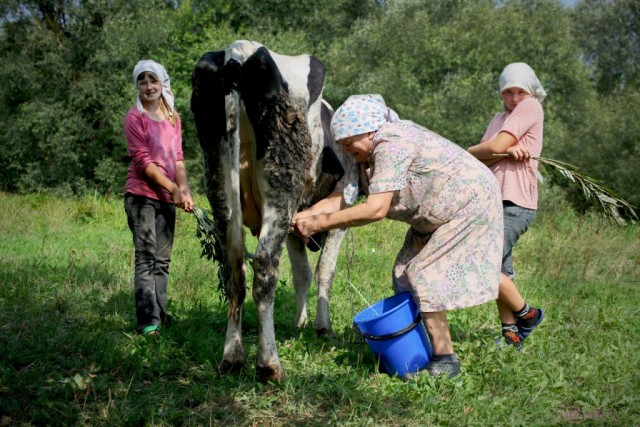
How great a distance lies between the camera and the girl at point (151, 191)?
16.0 feet

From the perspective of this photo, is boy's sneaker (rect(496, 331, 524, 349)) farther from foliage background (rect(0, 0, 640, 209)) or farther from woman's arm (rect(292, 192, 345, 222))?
foliage background (rect(0, 0, 640, 209))

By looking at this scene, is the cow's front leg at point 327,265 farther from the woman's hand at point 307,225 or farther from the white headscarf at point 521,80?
the white headscarf at point 521,80

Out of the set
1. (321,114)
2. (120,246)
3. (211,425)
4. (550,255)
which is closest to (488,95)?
(550,255)

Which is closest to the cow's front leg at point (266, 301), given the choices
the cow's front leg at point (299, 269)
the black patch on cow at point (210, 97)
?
the black patch on cow at point (210, 97)

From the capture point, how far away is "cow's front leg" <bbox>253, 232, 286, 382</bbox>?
3.96 meters

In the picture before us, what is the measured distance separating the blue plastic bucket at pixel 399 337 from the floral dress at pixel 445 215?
16cm

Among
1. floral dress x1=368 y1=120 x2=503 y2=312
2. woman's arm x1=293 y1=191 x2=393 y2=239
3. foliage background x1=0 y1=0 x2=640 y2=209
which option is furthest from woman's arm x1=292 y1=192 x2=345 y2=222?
foliage background x1=0 y1=0 x2=640 y2=209

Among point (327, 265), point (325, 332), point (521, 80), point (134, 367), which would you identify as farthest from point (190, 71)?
point (134, 367)

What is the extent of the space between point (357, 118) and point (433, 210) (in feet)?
2.55

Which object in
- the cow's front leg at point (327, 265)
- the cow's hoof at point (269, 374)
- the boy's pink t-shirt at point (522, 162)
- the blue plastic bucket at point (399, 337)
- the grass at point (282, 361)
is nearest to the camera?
the grass at point (282, 361)

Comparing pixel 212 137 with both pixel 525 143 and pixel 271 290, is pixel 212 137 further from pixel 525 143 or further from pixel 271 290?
pixel 525 143

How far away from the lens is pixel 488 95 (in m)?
23.8

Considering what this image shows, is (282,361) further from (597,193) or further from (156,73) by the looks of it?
(597,193)

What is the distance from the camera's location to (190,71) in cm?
2394
